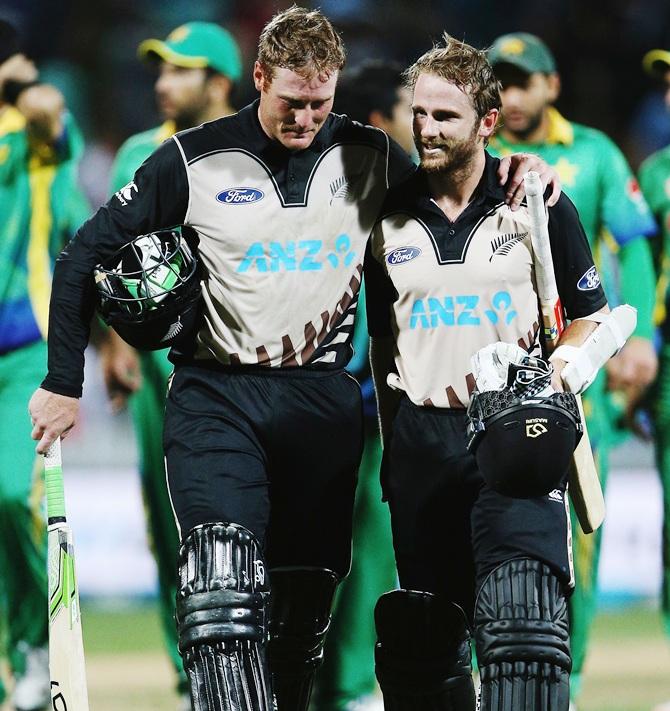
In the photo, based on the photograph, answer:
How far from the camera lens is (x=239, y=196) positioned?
331 centimetres

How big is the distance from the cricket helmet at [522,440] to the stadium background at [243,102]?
290 centimetres

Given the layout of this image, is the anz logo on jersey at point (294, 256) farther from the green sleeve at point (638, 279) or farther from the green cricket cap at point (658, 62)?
the green cricket cap at point (658, 62)

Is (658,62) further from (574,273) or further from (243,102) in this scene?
(574,273)

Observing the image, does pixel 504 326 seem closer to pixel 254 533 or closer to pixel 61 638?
pixel 254 533

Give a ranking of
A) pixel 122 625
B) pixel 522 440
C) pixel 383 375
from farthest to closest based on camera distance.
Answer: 1. pixel 122 625
2. pixel 383 375
3. pixel 522 440

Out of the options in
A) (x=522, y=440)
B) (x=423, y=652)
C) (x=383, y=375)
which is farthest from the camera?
(x=383, y=375)

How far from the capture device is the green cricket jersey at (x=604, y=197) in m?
5.12

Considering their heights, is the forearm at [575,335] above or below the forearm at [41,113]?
below

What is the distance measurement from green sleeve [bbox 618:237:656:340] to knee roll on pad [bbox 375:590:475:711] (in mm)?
2191

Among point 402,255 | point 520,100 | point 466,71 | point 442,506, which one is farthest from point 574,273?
point 520,100

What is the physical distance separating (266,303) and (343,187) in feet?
1.22

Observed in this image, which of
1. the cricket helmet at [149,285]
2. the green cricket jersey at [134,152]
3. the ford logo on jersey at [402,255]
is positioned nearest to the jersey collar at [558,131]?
the green cricket jersey at [134,152]

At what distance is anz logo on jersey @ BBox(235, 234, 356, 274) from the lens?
10.9ft

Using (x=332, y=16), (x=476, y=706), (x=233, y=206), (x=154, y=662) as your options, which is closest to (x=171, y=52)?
(x=332, y=16)
